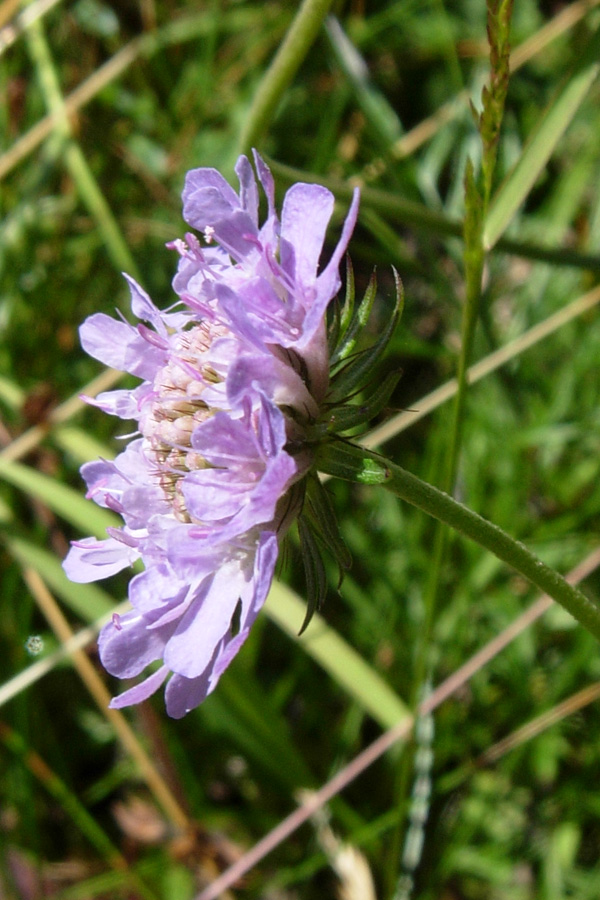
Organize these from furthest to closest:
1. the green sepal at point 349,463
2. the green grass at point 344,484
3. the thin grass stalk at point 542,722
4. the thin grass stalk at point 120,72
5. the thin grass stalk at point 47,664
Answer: the thin grass stalk at point 120,72 < the green grass at point 344,484 < the thin grass stalk at point 542,722 < the thin grass stalk at point 47,664 < the green sepal at point 349,463

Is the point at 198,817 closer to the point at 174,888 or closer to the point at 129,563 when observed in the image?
the point at 174,888

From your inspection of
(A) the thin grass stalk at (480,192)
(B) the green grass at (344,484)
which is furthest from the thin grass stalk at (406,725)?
(A) the thin grass stalk at (480,192)

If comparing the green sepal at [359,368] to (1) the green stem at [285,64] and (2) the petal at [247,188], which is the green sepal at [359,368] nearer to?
(2) the petal at [247,188]

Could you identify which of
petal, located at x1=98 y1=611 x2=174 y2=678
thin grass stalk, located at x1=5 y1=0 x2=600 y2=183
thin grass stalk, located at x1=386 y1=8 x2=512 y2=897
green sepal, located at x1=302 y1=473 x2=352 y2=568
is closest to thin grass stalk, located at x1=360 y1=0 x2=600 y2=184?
thin grass stalk, located at x1=5 y1=0 x2=600 y2=183

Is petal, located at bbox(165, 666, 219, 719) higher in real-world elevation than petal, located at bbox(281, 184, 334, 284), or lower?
lower

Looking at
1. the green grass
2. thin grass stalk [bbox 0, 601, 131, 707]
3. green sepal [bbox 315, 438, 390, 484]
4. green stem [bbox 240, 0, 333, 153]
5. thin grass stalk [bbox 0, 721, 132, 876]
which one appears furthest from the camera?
thin grass stalk [bbox 0, 721, 132, 876]

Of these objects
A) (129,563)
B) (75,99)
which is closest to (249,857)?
(129,563)

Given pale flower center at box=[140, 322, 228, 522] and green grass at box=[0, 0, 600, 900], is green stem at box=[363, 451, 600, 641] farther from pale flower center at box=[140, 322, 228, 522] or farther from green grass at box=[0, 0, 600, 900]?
green grass at box=[0, 0, 600, 900]
